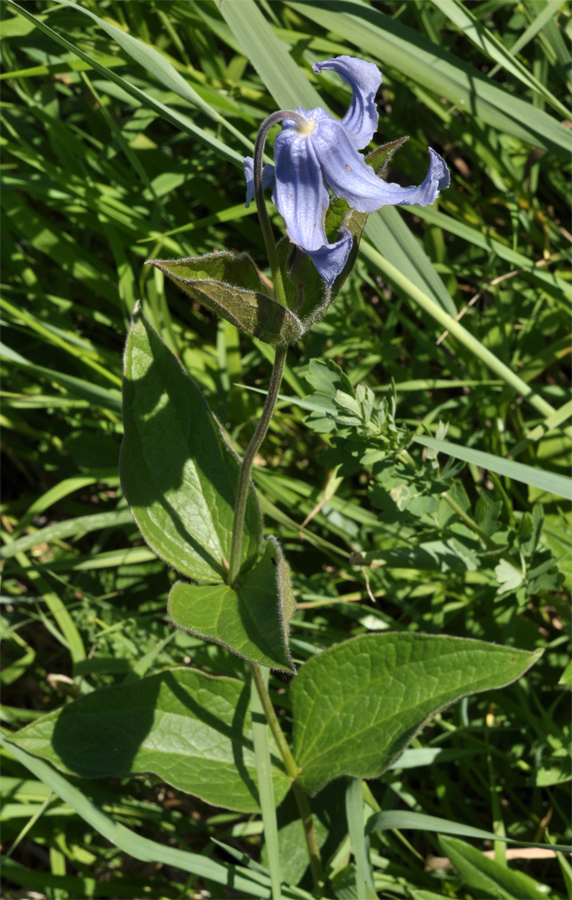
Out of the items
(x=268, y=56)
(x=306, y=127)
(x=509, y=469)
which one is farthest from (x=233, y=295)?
(x=268, y=56)

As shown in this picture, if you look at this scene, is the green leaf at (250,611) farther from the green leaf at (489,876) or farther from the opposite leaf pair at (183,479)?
the green leaf at (489,876)

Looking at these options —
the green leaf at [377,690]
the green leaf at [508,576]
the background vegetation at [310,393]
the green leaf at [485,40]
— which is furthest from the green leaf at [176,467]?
the green leaf at [485,40]

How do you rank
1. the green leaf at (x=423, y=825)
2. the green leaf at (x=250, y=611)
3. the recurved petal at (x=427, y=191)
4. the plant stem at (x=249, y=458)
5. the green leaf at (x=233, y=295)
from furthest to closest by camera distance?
the green leaf at (x=423, y=825) < the green leaf at (x=250, y=611) < the plant stem at (x=249, y=458) < the green leaf at (x=233, y=295) < the recurved petal at (x=427, y=191)

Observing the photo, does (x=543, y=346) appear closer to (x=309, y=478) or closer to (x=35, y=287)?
(x=309, y=478)

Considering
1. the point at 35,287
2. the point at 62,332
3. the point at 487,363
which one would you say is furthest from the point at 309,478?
the point at 35,287

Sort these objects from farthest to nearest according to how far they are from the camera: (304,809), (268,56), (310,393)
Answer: (310,393) → (304,809) → (268,56)

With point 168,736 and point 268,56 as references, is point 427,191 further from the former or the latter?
point 168,736
